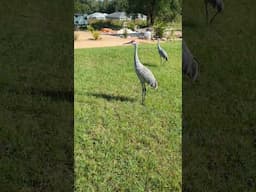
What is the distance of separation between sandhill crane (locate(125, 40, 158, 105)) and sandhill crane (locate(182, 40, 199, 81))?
0.26 meters

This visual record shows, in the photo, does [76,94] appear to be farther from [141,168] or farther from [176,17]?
[176,17]

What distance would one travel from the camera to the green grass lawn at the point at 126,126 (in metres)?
2.54

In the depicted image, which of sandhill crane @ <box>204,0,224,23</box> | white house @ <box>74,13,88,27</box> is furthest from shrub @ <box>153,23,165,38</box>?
sandhill crane @ <box>204,0,224,23</box>

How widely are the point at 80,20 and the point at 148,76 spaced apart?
59cm

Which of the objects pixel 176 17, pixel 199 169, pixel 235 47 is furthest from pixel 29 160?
pixel 235 47

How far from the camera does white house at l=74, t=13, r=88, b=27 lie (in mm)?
2514

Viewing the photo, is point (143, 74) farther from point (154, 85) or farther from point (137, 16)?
point (137, 16)

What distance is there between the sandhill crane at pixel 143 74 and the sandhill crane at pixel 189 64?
0.84 feet

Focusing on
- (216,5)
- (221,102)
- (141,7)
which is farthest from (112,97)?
(216,5)

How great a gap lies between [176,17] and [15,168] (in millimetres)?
1687

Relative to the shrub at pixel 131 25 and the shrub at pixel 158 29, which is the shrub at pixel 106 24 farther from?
the shrub at pixel 158 29

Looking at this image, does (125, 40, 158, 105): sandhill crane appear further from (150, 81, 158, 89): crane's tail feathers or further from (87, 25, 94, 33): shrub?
(87, 25, 94, 33): shrub

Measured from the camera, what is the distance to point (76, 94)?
2.52 meters

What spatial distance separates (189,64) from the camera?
9.49 ft
